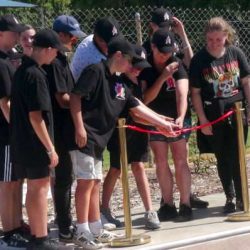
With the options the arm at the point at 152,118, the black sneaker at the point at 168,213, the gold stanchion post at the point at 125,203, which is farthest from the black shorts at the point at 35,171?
the black sneaker at the point at 168,213

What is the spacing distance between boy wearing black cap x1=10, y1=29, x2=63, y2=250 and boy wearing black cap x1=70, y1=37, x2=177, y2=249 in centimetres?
33

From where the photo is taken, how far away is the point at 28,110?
6.43m

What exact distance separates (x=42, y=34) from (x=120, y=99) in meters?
0.91

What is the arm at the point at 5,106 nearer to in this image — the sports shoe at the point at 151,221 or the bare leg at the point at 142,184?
the bare leg at the point at 142,184

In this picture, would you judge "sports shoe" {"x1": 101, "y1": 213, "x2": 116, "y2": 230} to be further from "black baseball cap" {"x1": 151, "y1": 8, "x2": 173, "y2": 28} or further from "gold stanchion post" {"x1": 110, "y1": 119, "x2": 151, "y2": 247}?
"black baseball cap" {"x1": 151, "y1": 8, "x2": 173, "y2": 28}

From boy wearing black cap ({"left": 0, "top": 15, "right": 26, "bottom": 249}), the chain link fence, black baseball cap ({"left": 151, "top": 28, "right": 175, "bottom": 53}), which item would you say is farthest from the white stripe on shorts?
the chain link fence

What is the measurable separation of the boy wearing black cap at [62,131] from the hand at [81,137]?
13 centimetres

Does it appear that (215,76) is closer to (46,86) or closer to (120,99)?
(120,99)

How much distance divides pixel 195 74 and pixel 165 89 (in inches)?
13.3

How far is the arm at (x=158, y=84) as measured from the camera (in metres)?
7.62

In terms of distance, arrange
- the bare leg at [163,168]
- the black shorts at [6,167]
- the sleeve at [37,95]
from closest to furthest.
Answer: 1. the sleeve at [37,95]
2. the black shorts at [6,167]
3. the bare leg at [163,168]

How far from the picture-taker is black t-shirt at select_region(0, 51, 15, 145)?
22.7ft

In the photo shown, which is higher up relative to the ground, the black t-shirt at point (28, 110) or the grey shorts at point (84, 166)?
the black t-shirt at point (28, 110)

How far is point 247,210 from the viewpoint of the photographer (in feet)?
25.7
